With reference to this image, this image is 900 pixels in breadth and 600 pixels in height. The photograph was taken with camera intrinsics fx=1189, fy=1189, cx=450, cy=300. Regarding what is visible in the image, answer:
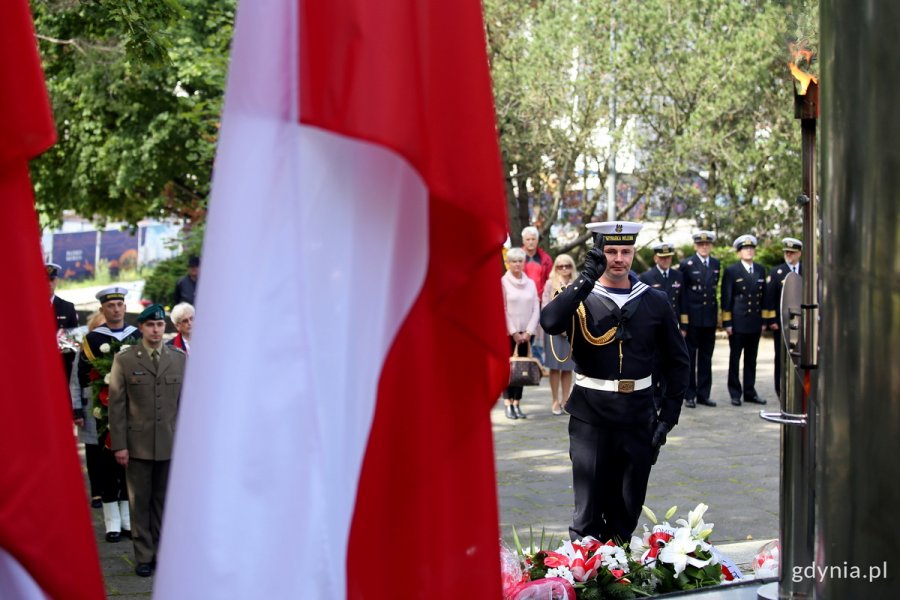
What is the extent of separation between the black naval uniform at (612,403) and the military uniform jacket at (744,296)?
334 inches

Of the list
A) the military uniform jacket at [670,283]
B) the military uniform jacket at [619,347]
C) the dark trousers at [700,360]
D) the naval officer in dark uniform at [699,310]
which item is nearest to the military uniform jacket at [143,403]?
the military uniform jacket at [619,347]

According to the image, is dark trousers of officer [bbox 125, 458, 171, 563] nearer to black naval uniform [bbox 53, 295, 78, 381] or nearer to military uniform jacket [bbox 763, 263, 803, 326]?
black naval uniform [bbox 53, 295, 78, 381]

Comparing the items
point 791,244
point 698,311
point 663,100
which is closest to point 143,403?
point 698,311

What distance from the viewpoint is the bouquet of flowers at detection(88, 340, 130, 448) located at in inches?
321

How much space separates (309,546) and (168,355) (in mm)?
5961

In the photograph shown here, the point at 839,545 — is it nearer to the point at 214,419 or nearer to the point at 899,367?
the point at 899,367

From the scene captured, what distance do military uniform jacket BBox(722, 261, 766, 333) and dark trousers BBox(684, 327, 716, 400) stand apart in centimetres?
37

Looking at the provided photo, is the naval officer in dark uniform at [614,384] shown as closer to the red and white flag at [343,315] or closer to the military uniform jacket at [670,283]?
the red and white flag at [343,315]

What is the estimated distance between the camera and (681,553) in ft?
16.1

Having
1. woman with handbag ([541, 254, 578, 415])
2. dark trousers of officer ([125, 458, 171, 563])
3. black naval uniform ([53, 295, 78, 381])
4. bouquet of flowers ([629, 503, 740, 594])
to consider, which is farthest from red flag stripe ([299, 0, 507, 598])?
woman with handbag ([541, 254, 578, 415])

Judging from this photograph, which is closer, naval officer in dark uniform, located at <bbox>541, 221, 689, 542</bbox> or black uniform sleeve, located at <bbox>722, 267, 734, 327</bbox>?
naval officer in dark uniform, located at <bbox>541, 221, 689, 542</bbox>

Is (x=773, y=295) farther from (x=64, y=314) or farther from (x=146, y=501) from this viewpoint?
(x=146, y=501)

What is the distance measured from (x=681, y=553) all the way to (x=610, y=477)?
1.53m

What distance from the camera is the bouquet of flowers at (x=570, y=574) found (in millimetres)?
4457
